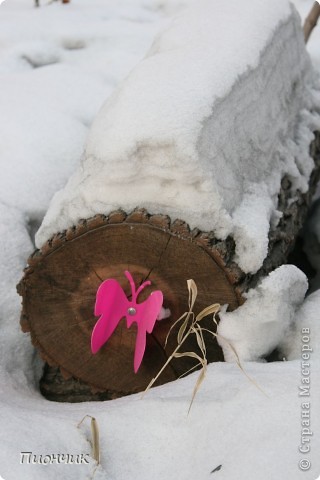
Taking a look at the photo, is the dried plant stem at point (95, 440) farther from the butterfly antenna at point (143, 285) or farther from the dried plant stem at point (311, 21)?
the dried plant stem at point (311, 21)

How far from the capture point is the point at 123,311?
1.60 meters

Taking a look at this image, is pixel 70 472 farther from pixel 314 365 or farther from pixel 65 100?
pixel 65 100

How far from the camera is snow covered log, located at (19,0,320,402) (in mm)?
1483

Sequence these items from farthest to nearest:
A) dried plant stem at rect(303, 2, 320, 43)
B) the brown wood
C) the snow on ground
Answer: dried plant stem at rect(303, 2, 320, 43), the brown wood, the snow on ground

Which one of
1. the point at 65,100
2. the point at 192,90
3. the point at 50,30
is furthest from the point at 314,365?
the point at 50,30

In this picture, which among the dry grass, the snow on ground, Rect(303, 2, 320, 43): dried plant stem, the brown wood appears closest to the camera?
the snow on ground

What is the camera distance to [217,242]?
1.49m

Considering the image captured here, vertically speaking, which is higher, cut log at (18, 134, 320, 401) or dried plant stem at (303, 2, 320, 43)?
dried plant stem at (303, 2, 320, 43)

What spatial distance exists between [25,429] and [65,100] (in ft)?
5.36

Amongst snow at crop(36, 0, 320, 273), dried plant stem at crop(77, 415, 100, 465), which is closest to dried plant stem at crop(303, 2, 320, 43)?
snow at crop(36, 0, 320, 273)

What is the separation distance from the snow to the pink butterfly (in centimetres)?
20

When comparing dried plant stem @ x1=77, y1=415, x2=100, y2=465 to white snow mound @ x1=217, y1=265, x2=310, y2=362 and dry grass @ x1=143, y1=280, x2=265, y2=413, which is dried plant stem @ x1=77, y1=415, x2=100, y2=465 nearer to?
dry grass @ x1=143, y1=280, x2=265, y2=413

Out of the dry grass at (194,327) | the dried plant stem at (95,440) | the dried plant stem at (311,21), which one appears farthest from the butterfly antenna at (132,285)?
the dried plant stem at (311,21)

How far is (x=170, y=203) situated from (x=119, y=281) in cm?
25
